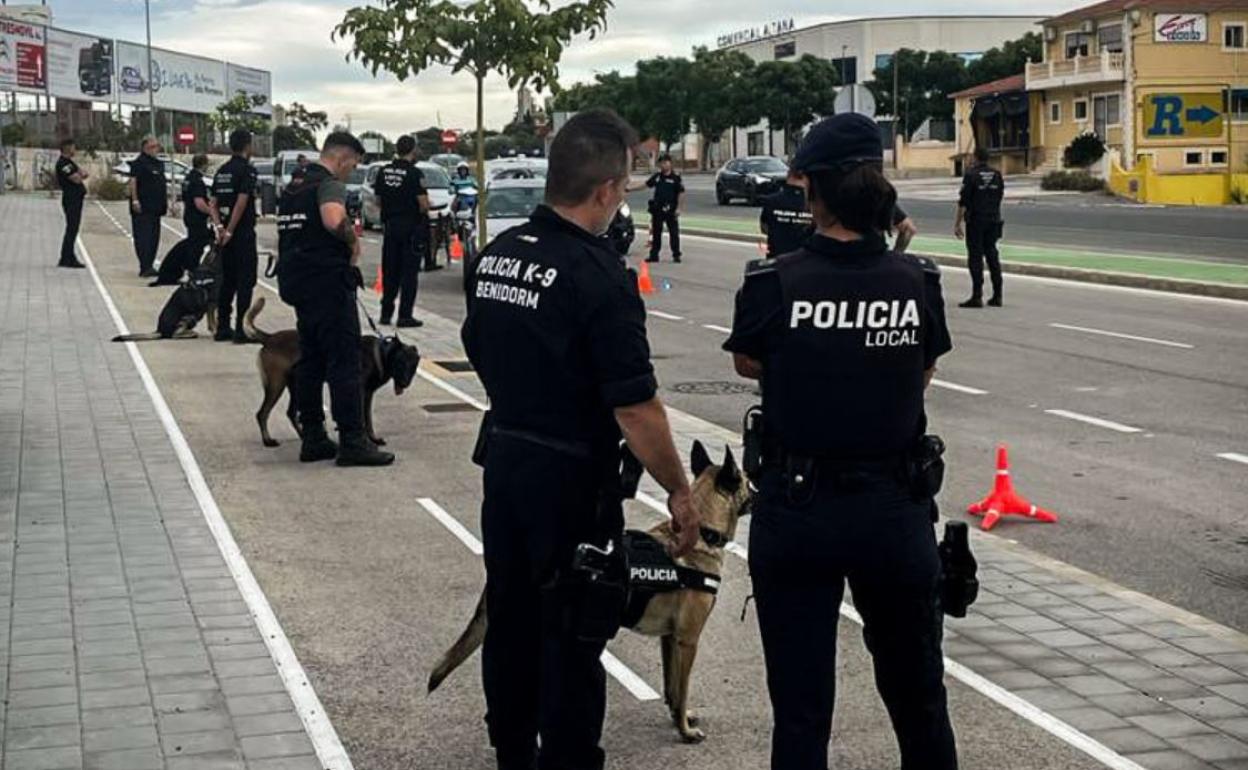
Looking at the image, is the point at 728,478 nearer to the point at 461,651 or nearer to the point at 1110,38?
the point at 461,651

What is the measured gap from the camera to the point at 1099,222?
40250mm

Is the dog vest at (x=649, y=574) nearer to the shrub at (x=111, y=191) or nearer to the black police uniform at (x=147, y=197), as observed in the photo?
the black police uniform at (x=147, y=197)

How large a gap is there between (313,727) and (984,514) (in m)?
4.72

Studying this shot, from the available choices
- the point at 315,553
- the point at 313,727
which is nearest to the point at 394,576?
the point at 315,553

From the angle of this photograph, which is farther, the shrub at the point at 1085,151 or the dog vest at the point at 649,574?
the shrub at the point at 1085,151

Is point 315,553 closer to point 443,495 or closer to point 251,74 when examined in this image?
point 443,495

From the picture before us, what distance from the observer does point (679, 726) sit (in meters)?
5.54

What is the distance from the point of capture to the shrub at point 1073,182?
6438 centimetres

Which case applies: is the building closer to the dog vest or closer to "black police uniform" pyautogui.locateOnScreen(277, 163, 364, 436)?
"black police uniform" pyautogui.locateOnScreen(277, 163, 364, 436)

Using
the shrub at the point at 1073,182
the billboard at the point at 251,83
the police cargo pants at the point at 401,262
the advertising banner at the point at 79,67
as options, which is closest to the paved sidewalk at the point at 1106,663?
the police cargo pants at the point at 401,262

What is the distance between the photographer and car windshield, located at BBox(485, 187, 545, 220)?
2492 cm

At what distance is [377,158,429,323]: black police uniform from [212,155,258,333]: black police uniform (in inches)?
68.7

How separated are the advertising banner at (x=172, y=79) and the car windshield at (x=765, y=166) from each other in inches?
1921

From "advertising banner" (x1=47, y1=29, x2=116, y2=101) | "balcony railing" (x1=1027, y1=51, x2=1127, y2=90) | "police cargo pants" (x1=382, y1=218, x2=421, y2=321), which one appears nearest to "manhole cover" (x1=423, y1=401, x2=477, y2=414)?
"police cargo pants" (x1=382, y1=218, x2=421, y2=321)
